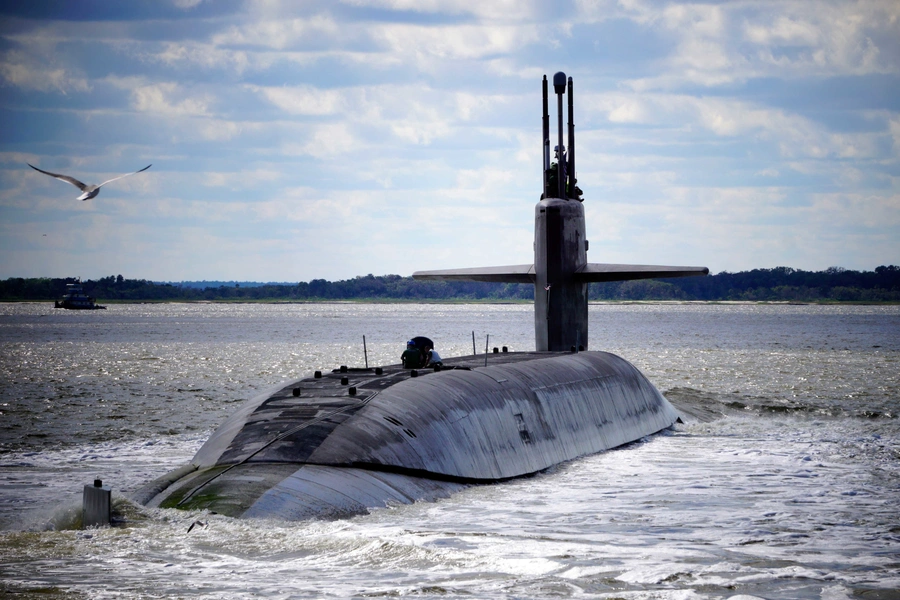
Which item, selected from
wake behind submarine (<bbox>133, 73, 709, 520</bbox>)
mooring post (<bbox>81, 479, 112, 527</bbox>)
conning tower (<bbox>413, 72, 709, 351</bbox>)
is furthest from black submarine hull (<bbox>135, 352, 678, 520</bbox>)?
conning tower (<bbox>413, 72, 709, 351</bbox>)

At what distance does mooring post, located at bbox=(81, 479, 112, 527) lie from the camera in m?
11.8

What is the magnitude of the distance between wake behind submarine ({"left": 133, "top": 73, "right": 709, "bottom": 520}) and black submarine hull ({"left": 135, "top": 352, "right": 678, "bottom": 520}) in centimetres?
3

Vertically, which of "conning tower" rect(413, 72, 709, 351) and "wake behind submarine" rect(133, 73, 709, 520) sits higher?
"conning tower" rect(413, 72, 709, 351)

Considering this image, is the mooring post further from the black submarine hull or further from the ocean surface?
the black submarine hull

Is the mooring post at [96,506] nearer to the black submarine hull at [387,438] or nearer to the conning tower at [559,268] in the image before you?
the black submarine hull at [387,438]

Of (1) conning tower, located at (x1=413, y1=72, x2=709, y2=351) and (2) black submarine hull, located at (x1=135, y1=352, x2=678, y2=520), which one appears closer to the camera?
(2) black submarine hull, located at (x1=135, y1=352, x2=678, y2=520)

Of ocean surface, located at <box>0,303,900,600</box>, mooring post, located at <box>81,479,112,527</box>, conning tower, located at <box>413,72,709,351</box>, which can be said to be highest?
conning tower, located at <box>413,72,709,351</box>

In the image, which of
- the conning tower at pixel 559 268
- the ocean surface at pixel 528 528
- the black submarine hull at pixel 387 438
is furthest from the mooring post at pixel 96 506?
the conning tower at pixel 559 268

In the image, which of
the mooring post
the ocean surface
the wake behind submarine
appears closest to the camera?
the ocean surface

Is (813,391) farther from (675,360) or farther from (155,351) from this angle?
(155,351)

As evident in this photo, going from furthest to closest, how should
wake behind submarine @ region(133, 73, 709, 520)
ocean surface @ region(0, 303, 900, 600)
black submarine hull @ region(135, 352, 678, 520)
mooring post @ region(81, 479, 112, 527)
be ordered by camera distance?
wake behind submarine @ region(133, 73, 709, 520) < black submarine hull @ region(135, 352, 678, 520) < mooring post @ region(81, 479, 112, 527) < ocean surface @ region(0, 303, 900, 600)

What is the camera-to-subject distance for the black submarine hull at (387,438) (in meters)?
12.4

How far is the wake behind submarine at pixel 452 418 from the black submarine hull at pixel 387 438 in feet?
0.09

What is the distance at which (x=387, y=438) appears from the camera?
14.3 metres
